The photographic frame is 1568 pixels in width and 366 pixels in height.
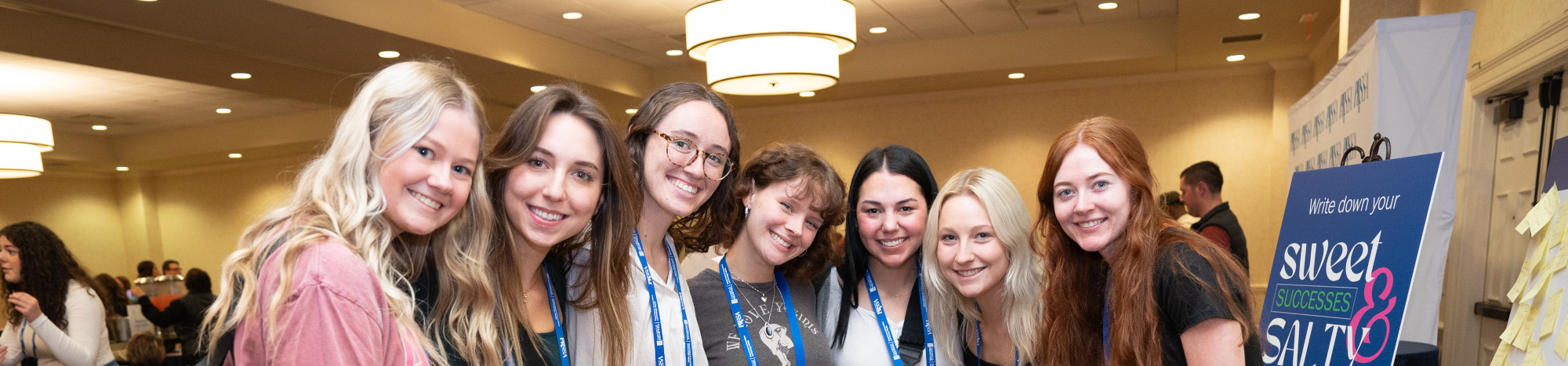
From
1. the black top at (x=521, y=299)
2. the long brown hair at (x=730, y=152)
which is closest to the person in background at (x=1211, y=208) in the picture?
the long brown hair at (x=730, y=152)

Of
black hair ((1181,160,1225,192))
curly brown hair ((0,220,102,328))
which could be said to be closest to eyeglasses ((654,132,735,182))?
curly brown hair ((0,220,102,328))

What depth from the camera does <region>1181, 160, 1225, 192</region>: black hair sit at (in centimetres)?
644

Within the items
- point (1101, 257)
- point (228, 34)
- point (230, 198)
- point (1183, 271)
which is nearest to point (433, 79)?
point (1183, 271)

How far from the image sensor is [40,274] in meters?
4.64

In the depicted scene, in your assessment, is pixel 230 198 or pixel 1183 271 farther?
pixel 230 198

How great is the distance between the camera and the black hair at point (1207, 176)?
644 cm

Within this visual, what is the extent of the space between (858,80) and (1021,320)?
22.5ft

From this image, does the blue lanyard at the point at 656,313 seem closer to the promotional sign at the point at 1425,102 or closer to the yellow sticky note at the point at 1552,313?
the yellow sticky note at the point at 1552,313

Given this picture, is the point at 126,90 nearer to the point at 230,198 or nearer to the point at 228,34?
the point at 228,34

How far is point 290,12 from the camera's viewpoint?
5555 mm

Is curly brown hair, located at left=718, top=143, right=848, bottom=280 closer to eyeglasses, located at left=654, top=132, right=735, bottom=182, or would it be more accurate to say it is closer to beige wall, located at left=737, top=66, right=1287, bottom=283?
eyeglasses, located at left=654, top=132, right=735, bottom=182

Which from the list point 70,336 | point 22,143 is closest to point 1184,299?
point 70,336

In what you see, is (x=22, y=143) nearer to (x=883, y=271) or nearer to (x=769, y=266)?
(x=769, y=266)

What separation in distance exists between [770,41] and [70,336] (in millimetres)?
4217
